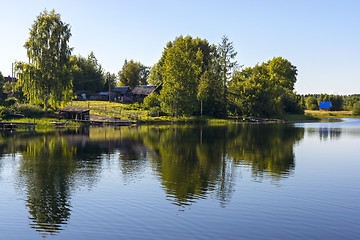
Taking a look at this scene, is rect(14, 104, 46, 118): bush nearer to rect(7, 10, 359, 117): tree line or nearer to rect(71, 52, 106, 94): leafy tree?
rect(7, 10, 359, 117): tree line

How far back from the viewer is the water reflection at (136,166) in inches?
725

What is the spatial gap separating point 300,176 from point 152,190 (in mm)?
11727

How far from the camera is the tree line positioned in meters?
73.6

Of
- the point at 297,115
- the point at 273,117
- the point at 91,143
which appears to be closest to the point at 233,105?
the point at 273,117

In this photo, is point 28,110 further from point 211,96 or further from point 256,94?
point 256,94

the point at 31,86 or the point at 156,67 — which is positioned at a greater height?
the point at 156,67

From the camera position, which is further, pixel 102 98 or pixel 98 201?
pixel 102 98

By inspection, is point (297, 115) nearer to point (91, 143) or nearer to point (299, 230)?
point (91, 143)

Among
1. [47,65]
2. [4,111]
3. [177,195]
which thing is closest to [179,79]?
[47,65]

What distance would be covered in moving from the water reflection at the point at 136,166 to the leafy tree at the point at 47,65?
94.4ft

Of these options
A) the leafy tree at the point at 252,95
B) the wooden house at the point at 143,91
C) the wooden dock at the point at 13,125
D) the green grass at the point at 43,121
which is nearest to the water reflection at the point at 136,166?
the wooden dock at the point at 13,125

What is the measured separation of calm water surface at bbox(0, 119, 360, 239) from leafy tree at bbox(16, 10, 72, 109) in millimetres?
40043

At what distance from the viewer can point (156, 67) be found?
134 m

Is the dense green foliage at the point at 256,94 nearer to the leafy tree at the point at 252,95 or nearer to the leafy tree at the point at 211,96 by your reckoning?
the leafy tree at the point at 252,95
